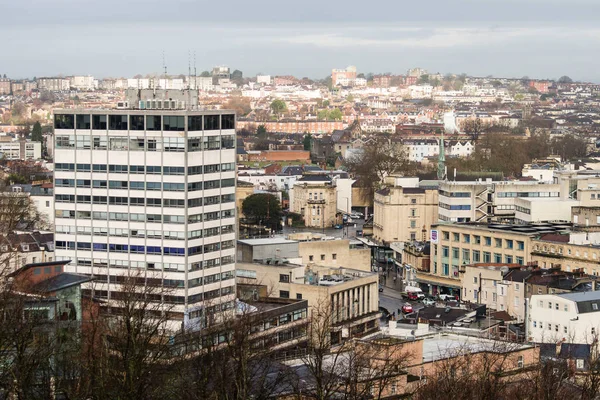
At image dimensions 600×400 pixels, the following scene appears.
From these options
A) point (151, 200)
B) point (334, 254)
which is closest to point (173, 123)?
point (151, 200)

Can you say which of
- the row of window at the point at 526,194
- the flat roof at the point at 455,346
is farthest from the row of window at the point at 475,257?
the flat roof at the point at 455,346

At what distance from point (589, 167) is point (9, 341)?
53.1 m

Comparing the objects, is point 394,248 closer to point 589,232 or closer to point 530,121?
point 589,232

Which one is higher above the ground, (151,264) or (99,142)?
(99,142)

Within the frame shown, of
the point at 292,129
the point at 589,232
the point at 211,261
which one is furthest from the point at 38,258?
the point at 292,129

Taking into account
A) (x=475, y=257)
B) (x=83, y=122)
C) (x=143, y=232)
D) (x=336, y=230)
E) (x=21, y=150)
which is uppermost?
(x=83, y=122)

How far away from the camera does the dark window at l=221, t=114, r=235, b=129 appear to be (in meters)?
37.9

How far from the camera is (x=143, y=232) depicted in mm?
37188

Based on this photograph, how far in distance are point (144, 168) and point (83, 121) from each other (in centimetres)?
207

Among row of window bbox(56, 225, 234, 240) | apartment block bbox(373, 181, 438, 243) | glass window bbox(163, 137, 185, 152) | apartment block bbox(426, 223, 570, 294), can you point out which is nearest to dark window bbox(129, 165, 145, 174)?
glass window bbox(163, 137, 185, 152)

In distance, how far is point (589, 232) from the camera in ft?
154

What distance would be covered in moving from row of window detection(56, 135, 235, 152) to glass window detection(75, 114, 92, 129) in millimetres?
248

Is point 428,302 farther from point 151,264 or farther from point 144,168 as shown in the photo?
point 144,168

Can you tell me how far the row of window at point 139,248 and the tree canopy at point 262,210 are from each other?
3288 centimetres
